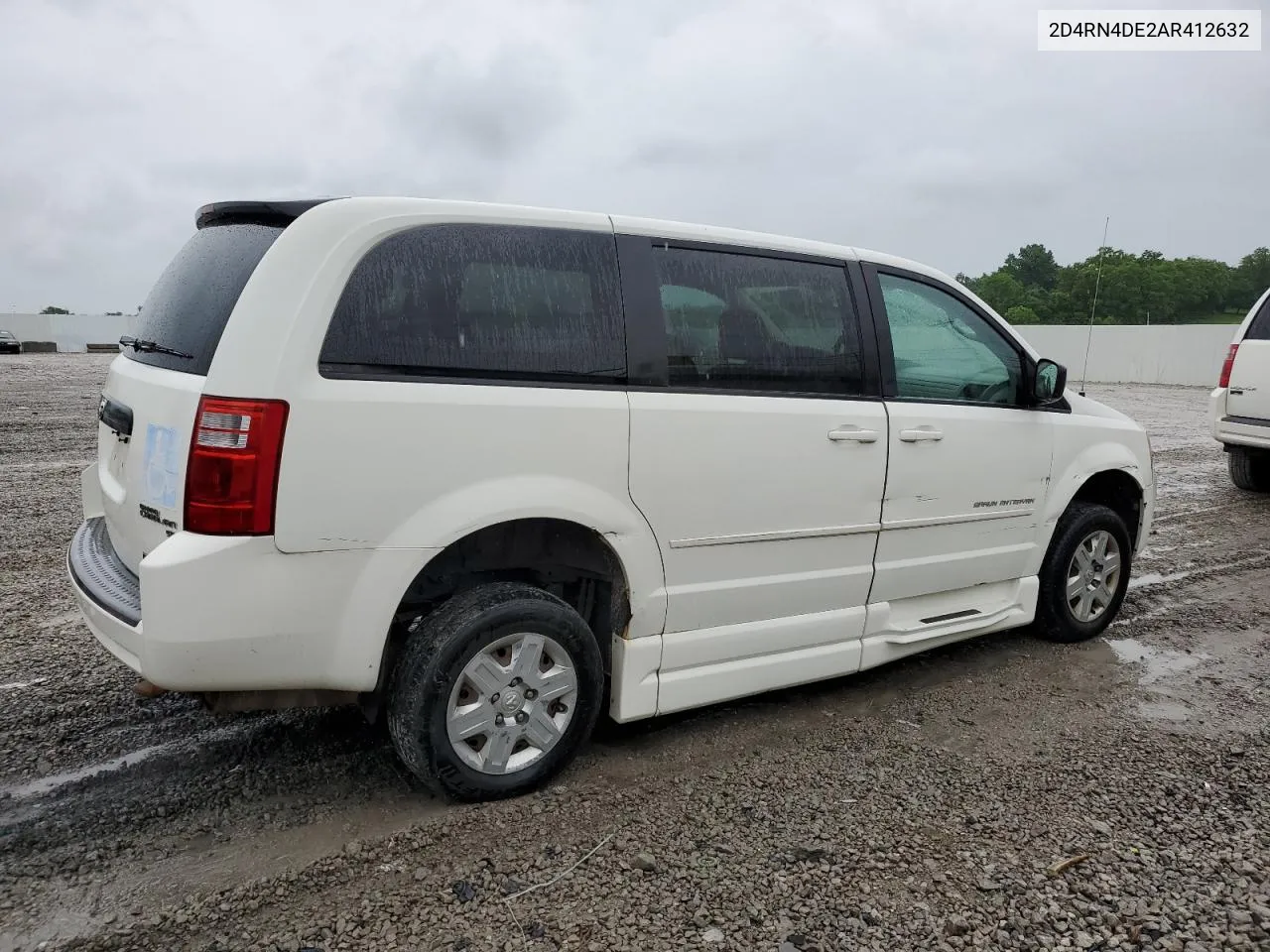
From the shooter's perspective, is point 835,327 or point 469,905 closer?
point 469,905

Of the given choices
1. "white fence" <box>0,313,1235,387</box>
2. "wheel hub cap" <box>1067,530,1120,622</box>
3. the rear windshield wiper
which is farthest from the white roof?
"white fence" <box>0,313,1235,387</box>

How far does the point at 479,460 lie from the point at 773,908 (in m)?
1.52

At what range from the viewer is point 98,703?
3717 mm

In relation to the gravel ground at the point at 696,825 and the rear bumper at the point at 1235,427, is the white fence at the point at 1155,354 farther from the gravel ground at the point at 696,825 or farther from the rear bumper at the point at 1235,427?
the gravel ground at the point at 696,825

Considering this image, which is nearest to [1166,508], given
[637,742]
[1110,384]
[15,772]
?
[637,742]

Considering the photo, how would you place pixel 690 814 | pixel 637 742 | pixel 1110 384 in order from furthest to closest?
pixel 1110 384 < pixel 637 742 < pixel 690 814

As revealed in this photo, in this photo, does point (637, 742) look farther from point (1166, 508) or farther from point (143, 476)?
point (1166, 508)

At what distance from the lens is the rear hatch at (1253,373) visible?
8.80 m

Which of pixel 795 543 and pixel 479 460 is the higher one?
pixel 479 460

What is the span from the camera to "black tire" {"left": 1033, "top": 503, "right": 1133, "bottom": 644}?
15.4 ft

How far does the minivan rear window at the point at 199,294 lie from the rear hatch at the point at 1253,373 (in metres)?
9.09

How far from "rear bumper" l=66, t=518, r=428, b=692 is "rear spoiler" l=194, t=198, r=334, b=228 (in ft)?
3.35

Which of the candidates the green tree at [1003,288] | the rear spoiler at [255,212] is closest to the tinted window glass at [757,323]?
the rear spoiler at [255,212]

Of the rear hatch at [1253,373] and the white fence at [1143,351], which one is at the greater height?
the white fence at [1143,351]
